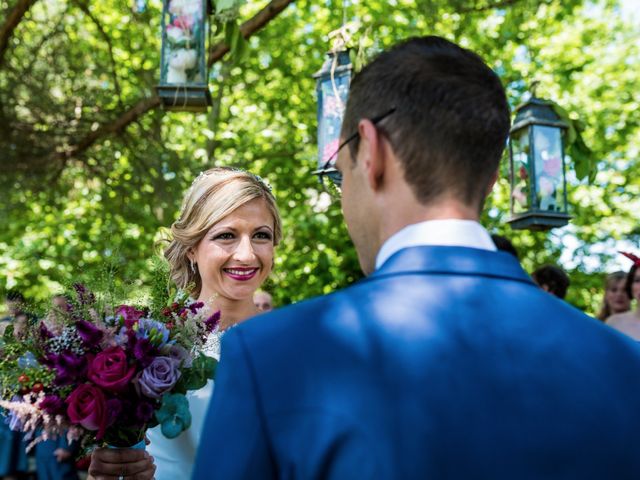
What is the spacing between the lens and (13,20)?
691 centimetres

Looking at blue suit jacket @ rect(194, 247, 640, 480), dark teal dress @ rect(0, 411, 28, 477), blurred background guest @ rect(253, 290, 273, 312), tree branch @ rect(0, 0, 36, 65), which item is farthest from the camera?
blurred background guest @ rect(253, 290, 273, 312)

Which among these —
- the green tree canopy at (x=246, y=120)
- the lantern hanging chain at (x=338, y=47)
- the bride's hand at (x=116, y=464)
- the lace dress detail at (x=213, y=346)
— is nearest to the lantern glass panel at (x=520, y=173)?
the green tree canopy at (x=246, y=120)

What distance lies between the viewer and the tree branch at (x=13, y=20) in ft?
22.1

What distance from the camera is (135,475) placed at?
102 inches

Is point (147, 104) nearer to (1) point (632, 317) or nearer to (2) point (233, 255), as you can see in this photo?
(2) point (233, 255)

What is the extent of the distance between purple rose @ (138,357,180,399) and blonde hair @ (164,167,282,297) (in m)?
1.13

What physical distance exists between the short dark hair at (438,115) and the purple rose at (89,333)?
49.0 inches

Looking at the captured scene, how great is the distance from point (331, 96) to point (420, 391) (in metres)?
3.74

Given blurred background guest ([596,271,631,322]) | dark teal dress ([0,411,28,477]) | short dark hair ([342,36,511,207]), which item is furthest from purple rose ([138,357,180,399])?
blurred background guest ([596,271,631,322])

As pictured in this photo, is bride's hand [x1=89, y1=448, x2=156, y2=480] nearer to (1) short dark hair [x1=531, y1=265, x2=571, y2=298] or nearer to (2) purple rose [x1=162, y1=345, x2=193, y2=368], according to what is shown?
(2) purple rose [x1=162, y1=345, x2=193, y2=368]

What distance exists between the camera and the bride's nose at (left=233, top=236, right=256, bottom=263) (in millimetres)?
3543

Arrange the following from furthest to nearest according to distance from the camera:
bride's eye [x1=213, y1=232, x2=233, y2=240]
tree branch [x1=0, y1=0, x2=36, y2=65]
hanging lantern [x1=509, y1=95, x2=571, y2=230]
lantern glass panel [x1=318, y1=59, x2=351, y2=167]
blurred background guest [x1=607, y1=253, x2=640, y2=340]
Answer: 1. tree branch [x1=0, y1=0, x2=36, y2=65]
2. blurred background guest [x1=607, y1=253, x2=640, y2=340]
3. hanging lantern [x1=509, y1=95, x2=571, y2=230]
4. lantern glass panel [x1=318, y1=59, x2=351, y2=167]
5. bride's eye [x1=213, y1=232, x2=233, y2=240]

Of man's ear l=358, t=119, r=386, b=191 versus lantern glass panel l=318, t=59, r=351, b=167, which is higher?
lantern glass panel l=318, t=59, r=351, b=167

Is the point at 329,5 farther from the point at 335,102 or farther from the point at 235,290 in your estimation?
the point at 235,290
